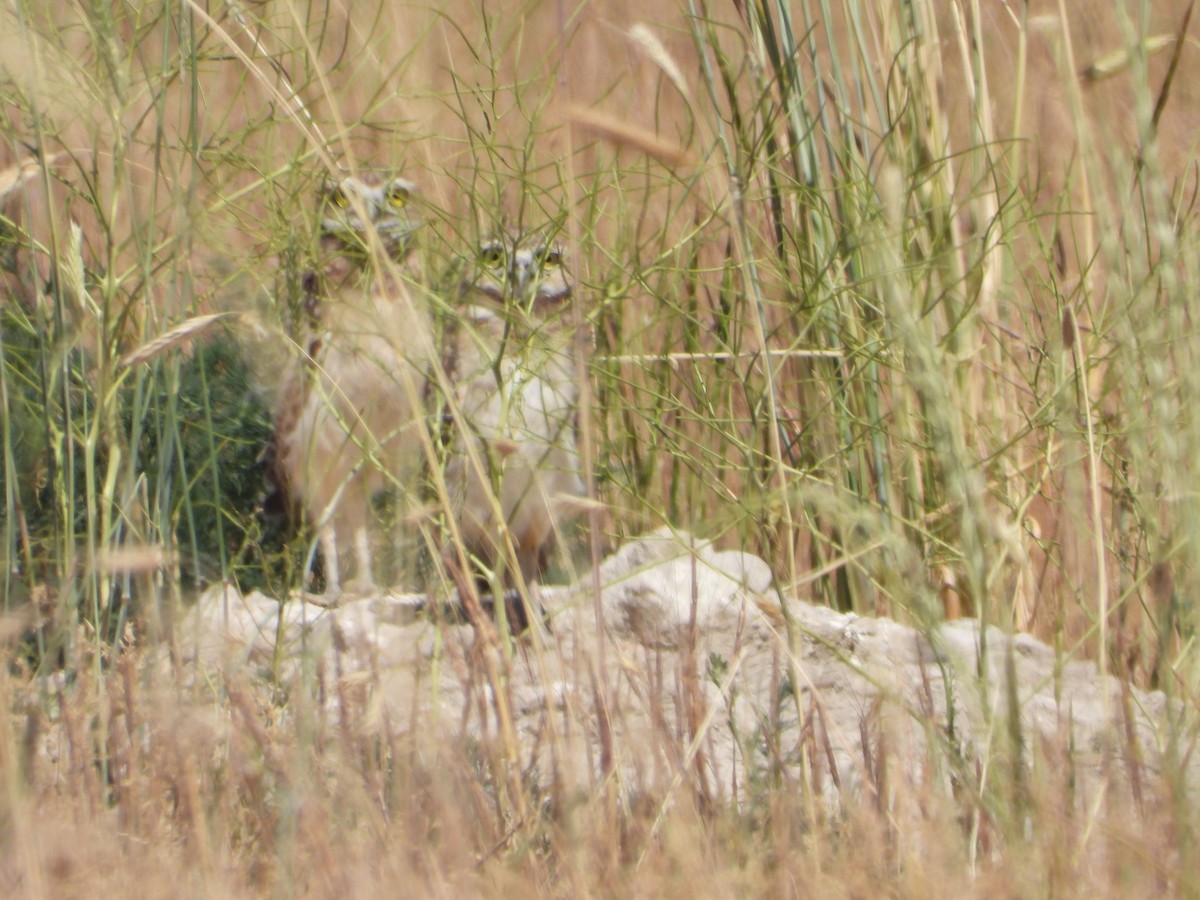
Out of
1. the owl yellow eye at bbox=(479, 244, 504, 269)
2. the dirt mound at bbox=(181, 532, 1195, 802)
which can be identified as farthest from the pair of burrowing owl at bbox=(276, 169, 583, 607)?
the dirt mound at bbox=(181, 532, 1195, 802)

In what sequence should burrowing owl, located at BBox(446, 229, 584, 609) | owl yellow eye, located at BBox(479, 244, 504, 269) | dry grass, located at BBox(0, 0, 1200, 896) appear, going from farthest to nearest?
owl yellow eye, located at BBox(479, 244, 504, 269), burrowing owl, located at BBox(446, 229, 584, 609), dry grass, located at BBox(0, 0, 1200, 896)

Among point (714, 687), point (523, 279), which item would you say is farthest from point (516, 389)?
point (714, 687)

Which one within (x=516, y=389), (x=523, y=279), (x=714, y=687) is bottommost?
(x=714, y=687)

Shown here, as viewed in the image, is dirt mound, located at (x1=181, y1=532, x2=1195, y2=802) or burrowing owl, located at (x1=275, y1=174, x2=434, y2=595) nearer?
dirt mound, located at (x1=181, y1=532, x2=1195, y2=802)

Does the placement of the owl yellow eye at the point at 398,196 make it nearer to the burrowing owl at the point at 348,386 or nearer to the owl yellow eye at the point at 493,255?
the burrowing owl at the point at 348,386

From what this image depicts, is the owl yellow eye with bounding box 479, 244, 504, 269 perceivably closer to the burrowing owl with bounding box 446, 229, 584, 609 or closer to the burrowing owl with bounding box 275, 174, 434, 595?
the burrowing owl with bounding box 446, 229, 584, 609

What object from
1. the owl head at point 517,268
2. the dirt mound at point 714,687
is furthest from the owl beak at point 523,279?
the dirt mound at point 714,687

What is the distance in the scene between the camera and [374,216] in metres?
2.73

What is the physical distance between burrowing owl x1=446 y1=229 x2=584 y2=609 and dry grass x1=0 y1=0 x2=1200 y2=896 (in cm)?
9

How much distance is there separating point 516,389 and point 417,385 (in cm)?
24

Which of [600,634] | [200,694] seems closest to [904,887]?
[600,634]

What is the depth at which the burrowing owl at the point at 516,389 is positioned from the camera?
1936 millimetres

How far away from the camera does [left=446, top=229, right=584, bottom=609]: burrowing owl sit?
1.94 meters

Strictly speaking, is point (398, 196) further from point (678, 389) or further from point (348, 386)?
point (678, 389)
